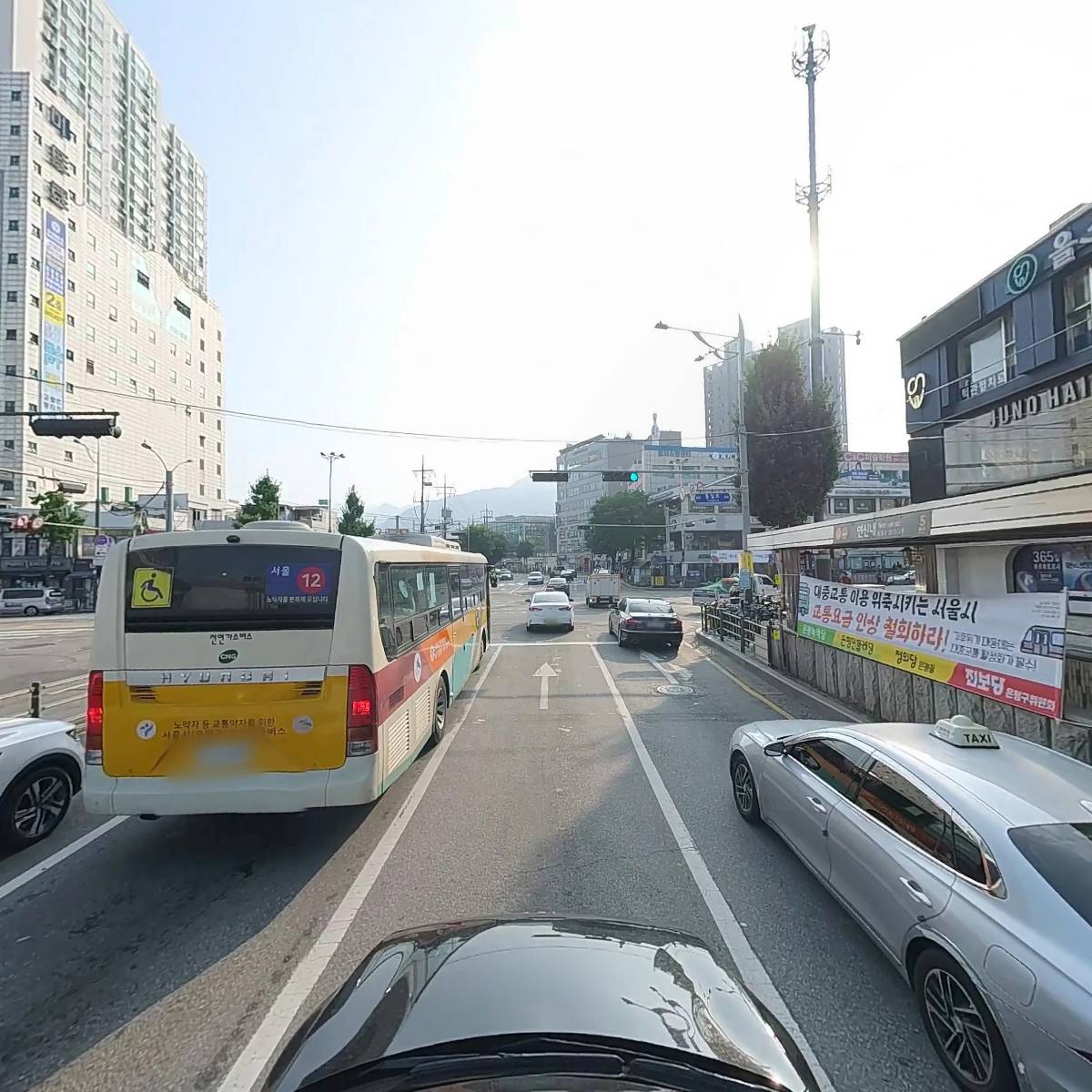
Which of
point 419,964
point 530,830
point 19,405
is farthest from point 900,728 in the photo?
point 19,405

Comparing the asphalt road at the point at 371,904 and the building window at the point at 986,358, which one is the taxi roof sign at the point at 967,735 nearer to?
the asphalt road at the point at 371,904

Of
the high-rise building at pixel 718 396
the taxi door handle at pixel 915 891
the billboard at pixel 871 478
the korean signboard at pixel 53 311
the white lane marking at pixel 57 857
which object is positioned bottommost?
the white lane marking at pixel 57 857

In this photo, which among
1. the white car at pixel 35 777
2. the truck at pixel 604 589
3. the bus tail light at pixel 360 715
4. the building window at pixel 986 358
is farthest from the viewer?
the truck at pixel 604 589

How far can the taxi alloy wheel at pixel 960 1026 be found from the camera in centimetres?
255

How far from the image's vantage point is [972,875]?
9.55 feet

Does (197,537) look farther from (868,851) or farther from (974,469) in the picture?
(974,469)

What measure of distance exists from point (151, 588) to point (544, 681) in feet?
29.9

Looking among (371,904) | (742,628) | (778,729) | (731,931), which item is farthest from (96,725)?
(742,628)

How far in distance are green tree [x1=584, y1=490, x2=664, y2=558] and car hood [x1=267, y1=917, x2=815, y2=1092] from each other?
6425cm

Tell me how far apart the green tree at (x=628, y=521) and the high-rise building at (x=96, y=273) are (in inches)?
1580

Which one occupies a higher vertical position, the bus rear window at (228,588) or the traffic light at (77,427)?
the traffic light at (77,427)

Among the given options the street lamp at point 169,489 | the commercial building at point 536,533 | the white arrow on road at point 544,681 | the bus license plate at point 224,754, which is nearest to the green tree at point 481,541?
the street lamp at point 169,489

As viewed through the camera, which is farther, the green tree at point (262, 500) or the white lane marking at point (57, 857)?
the green tree at point (262, 500)

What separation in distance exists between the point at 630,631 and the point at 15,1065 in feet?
53.5
